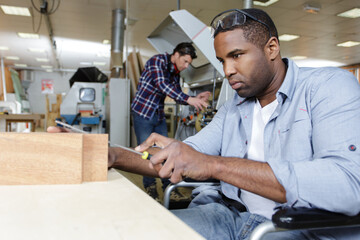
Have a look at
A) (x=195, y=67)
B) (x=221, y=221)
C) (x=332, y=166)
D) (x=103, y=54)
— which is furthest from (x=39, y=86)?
(x=332, y=166)

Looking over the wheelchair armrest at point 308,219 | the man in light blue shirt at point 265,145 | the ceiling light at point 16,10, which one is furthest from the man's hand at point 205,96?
the ceiling light at point 16,10

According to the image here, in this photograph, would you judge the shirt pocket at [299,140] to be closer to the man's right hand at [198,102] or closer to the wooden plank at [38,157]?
the wooden plank at [38,157]

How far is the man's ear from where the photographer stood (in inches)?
42.1

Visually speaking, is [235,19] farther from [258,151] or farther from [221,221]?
[221,221]

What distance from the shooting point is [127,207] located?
2.02ft

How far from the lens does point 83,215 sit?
56cm

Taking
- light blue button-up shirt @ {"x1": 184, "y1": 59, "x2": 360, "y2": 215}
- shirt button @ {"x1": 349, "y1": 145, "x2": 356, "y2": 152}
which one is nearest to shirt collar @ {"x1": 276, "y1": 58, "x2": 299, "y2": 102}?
light blue button-up shirt @ {"x1": 184, "y1": 59, "x2": 360, "y2": 215}

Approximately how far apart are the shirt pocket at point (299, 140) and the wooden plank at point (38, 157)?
629mm

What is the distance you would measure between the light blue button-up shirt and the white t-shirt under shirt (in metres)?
0.02

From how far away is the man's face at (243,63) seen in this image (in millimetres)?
1035

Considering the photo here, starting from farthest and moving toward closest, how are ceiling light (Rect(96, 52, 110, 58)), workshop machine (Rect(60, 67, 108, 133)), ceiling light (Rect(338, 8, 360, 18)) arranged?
ceiling light (Rect(96, 52, 110, 58))
ceiling light (Rect(338, 8, 360, 18))
workshop machine (Rect(60, 67, 108, 133))

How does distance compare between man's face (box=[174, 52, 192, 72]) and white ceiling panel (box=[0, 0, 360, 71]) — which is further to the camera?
white ceiling panel (box=[0, 0, 360, 71])

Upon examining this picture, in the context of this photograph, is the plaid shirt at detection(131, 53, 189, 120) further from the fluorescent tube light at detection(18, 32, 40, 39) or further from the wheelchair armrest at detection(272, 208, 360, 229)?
the fluorescent tube light at detection(18, 32, 40, 39)

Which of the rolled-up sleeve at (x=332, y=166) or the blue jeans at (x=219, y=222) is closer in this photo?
the rolled-up sleeve at (x=332, y=166)
